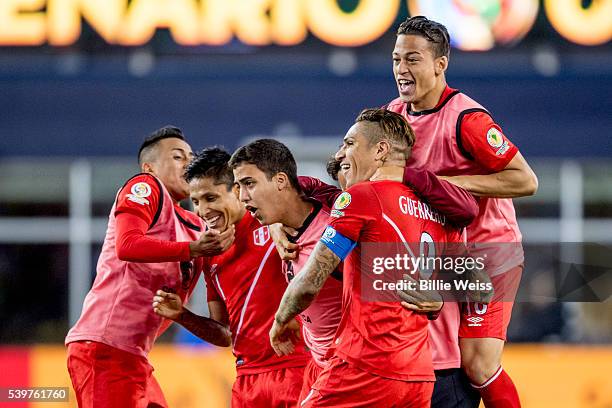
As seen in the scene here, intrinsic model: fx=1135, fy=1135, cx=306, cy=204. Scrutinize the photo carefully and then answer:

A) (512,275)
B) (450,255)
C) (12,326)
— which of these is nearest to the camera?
(450,255)

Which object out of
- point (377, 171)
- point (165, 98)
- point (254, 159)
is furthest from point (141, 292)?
point (165, 98)

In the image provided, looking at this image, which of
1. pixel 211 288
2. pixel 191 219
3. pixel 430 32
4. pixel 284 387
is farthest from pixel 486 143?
pixel 191 219

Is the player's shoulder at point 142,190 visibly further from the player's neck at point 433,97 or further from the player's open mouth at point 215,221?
the player's neck at point 433,97

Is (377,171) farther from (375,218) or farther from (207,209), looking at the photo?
(207,209)

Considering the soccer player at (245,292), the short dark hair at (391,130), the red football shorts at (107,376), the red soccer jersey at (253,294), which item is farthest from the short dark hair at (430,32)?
the red football shorts at (107,376)

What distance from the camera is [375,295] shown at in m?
5.19

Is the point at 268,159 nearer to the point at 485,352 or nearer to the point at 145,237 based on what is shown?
the point at 145,237

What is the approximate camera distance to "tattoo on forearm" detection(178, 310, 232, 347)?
6.52 metres

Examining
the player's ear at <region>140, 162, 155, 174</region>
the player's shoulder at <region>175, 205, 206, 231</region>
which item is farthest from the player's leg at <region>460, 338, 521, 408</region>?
the player's ear at <region>140, 162, 155, 174</region>

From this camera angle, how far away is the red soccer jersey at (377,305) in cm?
514

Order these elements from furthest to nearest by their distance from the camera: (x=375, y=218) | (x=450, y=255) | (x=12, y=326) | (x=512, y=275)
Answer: (x=12, y=326)
(x=512, y=275)
(x=450, y=255)
(x=375, y=218)

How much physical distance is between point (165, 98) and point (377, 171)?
42.6ft

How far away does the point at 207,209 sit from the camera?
6.35m

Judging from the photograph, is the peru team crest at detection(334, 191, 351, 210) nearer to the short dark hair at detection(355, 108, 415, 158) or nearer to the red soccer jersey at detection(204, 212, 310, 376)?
the short dark hair at detection(355, 108, 415, 158)
